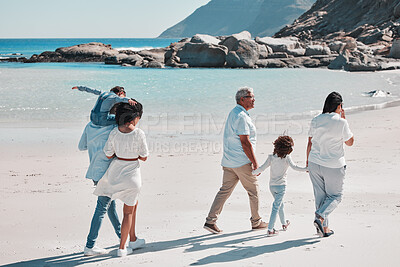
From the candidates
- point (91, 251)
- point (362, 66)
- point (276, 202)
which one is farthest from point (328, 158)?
point (362, 66)

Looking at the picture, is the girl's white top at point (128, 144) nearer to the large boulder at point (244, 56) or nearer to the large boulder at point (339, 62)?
the large boulder at point (339, 62)

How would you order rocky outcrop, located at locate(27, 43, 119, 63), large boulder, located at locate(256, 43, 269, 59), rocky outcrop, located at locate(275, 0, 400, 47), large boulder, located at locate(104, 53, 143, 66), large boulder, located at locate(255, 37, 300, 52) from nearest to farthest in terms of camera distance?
large boulder, located at locate(256, 43, 269, 59), large boulder, located at locate(255, 37, 300, 52), large boulder, located at locate(104, 53, 143, 66), rocky outcrop, located at locate(275, 0, 400, 47), rocky outcrop, located at locate(27, 43, 119, 63)

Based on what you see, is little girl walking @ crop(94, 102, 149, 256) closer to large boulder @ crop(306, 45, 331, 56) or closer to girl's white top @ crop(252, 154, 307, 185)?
girl's white top @ crop(252, 154, 307, 185)

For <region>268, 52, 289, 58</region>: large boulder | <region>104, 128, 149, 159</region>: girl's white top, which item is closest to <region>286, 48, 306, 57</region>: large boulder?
<region>268, 52, 289, 58</region>: large boulder

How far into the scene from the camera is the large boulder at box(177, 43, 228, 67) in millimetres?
42281

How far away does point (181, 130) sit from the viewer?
43.7 feet

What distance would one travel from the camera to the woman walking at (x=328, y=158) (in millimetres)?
4871

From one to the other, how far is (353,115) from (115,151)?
12.7m

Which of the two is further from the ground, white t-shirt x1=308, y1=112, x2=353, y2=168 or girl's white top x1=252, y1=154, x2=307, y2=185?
white t-shirt x1=308, y1=112, x2=353, y2=168

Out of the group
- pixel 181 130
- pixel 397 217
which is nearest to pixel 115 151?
pixel 397 217

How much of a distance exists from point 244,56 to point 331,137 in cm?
3720

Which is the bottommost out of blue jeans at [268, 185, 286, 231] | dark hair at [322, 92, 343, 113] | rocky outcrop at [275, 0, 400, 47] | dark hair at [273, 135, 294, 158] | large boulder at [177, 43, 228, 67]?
blue jeans at [268, 185, 286, 231]

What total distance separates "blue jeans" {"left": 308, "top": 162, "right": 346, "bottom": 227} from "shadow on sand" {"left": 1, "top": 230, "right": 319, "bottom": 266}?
339mm

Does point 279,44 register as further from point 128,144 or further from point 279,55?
point 128,144
